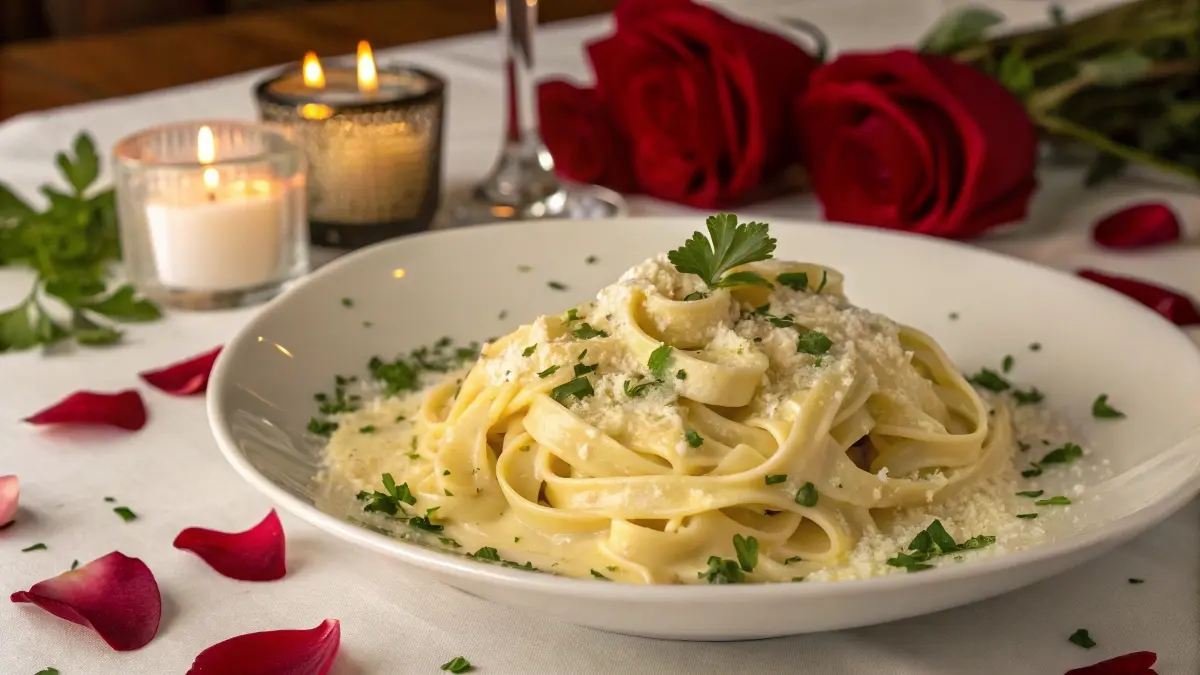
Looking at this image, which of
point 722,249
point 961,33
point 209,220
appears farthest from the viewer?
point 961,33

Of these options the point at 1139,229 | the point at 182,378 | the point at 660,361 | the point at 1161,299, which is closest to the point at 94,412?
the point at 182,378

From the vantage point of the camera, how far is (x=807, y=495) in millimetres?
1281

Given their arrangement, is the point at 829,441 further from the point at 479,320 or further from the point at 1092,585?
the point at 479,320

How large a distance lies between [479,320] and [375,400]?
255 millimetres

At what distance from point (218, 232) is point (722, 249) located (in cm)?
96

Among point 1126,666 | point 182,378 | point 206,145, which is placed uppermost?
point 206,145

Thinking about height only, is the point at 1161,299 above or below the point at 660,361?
below

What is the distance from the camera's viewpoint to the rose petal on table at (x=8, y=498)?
150 centimetres

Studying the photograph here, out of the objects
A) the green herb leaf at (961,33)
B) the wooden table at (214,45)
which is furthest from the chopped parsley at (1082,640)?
the wooden table at (214,45)

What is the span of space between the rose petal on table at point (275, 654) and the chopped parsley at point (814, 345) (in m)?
0.56

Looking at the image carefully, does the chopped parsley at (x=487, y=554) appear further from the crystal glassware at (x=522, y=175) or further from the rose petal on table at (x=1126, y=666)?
the crystal glassware at (x=522, y=175)

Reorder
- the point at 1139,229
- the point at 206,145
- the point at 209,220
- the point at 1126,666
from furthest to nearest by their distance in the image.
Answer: the point at 1139,229
the point at 206,145
the point at 209,220
the point at 1126,666

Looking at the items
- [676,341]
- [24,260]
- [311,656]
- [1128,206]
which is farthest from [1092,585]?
[24,260]

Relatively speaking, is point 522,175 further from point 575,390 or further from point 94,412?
point 575,390
